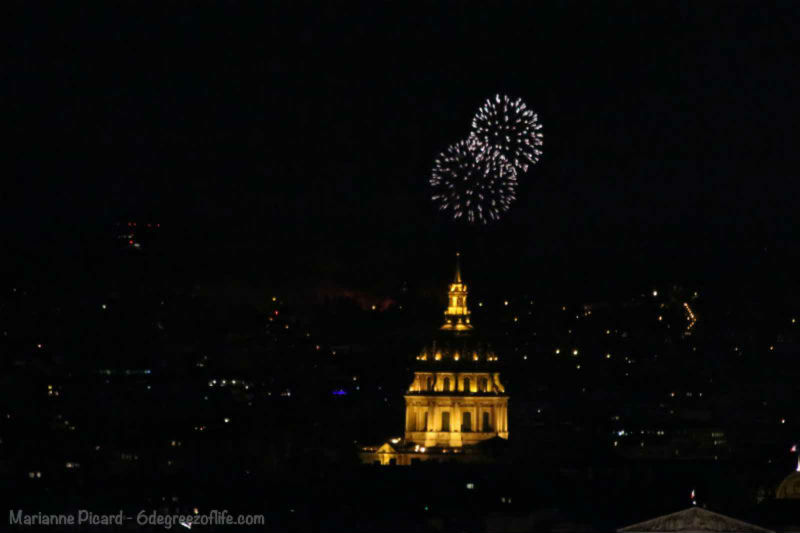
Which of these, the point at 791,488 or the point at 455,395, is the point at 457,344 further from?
the point at 791,488

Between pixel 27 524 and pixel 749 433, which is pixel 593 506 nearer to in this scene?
pixel 27 524

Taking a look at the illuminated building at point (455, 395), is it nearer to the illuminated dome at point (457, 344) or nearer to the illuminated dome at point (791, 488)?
the illuminated dome at point (457, 344)

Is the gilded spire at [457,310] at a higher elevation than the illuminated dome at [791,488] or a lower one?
higher

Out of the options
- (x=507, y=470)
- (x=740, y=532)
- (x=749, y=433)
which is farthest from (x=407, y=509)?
(x=749, y=433)

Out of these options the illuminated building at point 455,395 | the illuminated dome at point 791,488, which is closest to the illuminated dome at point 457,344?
the illuminated building at point 455,395

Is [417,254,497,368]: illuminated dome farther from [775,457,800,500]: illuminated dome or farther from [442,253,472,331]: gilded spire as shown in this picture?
[775,457,800,500]: illuminated dome

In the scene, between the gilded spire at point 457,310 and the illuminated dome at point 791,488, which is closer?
the illuminated dome at point 791,488

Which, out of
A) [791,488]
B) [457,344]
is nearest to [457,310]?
[457,344]
